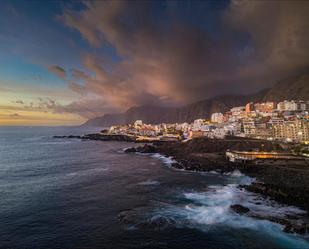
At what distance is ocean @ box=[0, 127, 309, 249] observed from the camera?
26391 millimetres

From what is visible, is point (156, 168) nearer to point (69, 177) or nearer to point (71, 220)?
point (69, 177)

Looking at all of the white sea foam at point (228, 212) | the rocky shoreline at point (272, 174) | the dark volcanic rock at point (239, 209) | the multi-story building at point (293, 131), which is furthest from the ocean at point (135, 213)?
the multi-story building at point (293, 131)

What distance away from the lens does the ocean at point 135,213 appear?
26.4 m

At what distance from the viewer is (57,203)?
1545 inches

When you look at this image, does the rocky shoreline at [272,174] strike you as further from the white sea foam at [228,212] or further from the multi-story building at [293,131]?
the multi-story building at [293,131]

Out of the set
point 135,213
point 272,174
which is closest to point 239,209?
point 135,213

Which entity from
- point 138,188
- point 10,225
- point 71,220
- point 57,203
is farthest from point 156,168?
point 10,225

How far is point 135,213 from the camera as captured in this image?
112 feet

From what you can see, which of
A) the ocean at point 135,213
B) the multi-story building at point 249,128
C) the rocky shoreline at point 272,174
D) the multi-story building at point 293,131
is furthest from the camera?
the multi-story building at point 249,128

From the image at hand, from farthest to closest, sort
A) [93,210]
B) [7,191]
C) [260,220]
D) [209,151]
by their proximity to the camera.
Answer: [209,151]
[7,191]
[93,210]
[260,220]

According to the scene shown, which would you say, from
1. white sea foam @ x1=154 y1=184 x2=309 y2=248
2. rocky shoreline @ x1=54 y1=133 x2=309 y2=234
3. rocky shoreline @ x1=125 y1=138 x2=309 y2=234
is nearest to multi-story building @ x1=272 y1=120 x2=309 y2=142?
rocky shoreline @ x1=54 y1=133 x2=309 y2=234

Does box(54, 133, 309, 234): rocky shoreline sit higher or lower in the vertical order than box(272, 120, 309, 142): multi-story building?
lower

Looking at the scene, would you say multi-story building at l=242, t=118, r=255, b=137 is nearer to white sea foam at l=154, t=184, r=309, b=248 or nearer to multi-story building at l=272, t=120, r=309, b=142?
multi-story building at l=272, t=120, r=309, b=142

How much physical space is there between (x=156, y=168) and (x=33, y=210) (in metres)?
38.2
